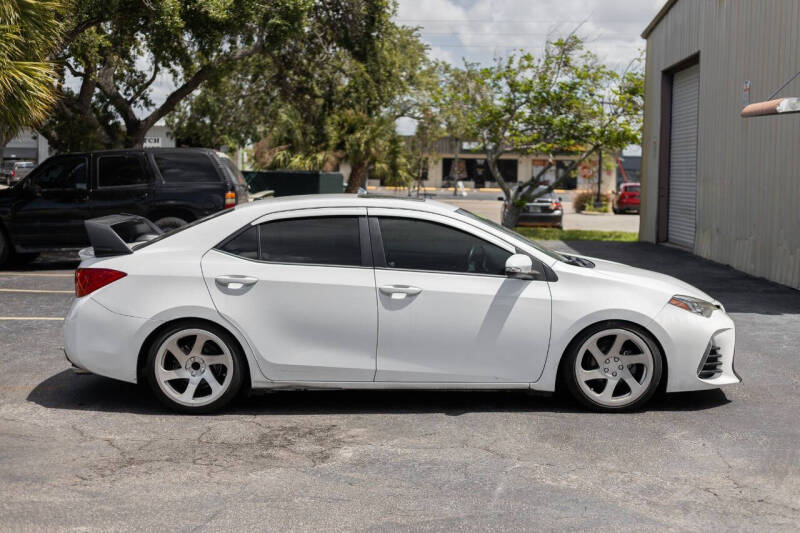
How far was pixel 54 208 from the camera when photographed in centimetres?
1528

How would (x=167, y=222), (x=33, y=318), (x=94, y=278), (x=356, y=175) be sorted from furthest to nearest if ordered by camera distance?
(x=356, y=175), (x=167, y=222), (x=33, y=318), (x=94, y=278)

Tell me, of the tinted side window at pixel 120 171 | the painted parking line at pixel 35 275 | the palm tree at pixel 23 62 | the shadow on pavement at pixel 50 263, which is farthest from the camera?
the shadow on pavement at pixel 50 263

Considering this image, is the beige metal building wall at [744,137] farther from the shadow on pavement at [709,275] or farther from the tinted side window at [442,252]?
the tinted side window at [442,252]

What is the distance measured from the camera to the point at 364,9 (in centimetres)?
2520

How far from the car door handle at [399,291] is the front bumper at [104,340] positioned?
156 centimetres

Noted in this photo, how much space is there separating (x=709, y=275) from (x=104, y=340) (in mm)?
11790

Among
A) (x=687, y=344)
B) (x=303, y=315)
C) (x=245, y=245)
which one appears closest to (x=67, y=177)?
(x=245, y=245)

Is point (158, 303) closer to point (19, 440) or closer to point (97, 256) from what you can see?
point (97, 256)

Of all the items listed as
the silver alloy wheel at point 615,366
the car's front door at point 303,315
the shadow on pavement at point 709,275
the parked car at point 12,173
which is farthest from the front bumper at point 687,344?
the parked car at point 12,173

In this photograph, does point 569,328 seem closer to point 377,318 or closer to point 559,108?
point 377,318

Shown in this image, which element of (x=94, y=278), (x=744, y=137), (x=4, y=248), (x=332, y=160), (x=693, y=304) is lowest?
(x=4, y=248)

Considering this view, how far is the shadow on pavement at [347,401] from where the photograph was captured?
661cm

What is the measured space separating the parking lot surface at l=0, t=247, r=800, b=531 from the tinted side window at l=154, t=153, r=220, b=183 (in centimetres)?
748

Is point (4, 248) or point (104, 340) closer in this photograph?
point (104, 340)
